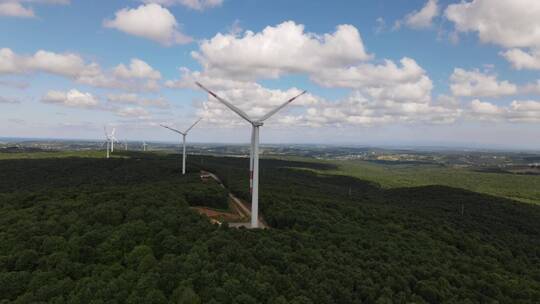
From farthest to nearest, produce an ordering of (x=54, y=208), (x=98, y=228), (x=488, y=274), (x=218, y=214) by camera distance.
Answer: (x=218, y=214) < (x=54, y=208) < (x=488, y=274) < (x=98, y=228)

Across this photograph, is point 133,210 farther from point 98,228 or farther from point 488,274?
point 488,274

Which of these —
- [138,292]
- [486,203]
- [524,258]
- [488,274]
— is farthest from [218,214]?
[486,203]

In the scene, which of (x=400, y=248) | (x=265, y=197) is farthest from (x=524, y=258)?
(x=265, y=197)

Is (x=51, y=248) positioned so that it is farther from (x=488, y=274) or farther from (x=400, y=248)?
(x=488, y=274)

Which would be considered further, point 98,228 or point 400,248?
point 400,248

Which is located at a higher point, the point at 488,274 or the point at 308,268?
the point at 308,268

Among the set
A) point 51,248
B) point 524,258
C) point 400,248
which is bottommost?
point 524,258

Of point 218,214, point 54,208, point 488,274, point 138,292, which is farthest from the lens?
point 218,214

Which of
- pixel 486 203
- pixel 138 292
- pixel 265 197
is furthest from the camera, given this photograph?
pixel 486 203

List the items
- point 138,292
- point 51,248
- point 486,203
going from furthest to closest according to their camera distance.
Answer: point 486,203
point 51,248
point 138,292
